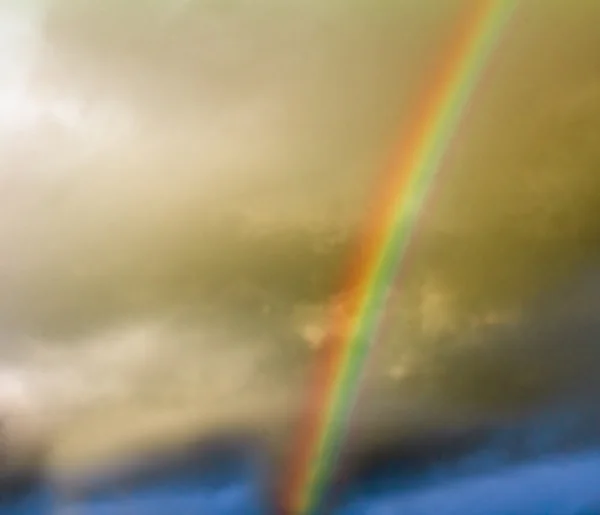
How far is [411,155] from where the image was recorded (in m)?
6.69

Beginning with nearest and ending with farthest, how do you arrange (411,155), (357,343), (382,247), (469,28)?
(469,28) < (411,155) < (382,247) < (357,343)

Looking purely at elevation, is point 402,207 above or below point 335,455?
above

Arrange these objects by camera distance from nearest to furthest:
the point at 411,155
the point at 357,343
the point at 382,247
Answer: the point at 411,155
the point at 382,247
the point at 357,343

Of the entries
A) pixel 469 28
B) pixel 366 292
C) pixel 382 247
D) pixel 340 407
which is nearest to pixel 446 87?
pixel 469 28

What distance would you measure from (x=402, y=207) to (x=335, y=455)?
2.86m

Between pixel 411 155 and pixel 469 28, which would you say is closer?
pixel 469 28

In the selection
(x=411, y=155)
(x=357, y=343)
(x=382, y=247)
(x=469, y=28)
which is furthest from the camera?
(x=357, y=343)

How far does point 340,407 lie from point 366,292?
133cm

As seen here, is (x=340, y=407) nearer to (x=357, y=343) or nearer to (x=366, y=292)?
(x=357, y=343)

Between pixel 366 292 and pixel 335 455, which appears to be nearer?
pixel 366 292

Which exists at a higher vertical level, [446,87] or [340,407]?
[446,87]

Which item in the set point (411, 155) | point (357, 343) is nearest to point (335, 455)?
point (357, 343)

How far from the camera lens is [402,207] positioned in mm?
6965

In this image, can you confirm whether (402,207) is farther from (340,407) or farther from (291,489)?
(291,489)
